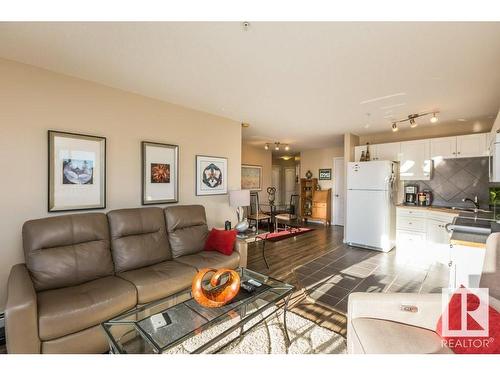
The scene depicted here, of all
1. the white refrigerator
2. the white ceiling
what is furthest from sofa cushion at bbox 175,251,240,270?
the white refrigerator

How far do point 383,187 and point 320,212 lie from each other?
2.98 meters

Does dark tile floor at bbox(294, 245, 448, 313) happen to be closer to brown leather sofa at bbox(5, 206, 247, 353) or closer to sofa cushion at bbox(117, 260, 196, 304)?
brown leather sofa at bbox(5, 206, 247, 353)

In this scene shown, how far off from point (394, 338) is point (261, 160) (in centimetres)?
632

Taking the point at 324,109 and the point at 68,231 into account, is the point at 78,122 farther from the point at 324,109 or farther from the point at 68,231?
the point at 324,109

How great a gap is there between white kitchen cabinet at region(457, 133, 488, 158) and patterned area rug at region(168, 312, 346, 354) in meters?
3.88

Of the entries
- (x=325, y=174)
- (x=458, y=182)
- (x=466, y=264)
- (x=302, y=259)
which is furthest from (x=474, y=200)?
(x=325, y=174)

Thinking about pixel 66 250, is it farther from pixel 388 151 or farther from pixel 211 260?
pixel 388 151

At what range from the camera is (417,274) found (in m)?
3.21

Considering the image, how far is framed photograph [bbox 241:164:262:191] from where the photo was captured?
668 centimetres

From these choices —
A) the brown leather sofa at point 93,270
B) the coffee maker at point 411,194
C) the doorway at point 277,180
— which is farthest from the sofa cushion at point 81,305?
the doorway at point 277,180

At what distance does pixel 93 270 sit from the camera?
2000 mm

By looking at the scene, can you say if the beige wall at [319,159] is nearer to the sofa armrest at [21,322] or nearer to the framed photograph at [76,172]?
the framed photograph at [76,172]

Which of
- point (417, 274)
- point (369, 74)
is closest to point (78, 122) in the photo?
point (369, 74)

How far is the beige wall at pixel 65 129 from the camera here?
79.5 inches
